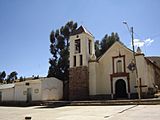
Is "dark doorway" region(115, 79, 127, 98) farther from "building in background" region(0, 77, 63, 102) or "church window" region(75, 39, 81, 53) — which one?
"building in background" region(0, 77, 63, 102)

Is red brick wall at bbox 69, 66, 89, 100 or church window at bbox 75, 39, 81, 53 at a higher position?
church window at bbox 75, 39, 81, 53

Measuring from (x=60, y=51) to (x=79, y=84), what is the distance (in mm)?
13745

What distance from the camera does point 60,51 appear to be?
46.1 m

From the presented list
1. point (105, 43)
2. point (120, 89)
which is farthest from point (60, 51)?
point (120, 89)

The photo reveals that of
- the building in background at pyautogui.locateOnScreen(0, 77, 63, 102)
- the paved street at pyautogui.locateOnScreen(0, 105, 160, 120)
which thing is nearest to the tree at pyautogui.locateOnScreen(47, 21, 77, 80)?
the building in background at pyautogui.locateOnScreen(0, 77, 63, 102)

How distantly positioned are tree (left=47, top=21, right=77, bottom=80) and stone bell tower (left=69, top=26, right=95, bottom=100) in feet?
27.8

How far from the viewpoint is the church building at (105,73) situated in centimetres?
3244

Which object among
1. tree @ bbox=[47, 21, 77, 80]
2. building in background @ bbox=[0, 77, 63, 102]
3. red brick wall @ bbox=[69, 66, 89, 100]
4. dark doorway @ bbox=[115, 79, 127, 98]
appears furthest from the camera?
tree @ bbox=[47, 21, 77, 80]

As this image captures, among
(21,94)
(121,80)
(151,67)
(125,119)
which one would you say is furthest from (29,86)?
(125,119)

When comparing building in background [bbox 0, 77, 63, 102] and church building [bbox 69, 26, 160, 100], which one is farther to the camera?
building in background [bbox 0, 77, 63, 102]

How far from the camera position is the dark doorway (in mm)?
32975

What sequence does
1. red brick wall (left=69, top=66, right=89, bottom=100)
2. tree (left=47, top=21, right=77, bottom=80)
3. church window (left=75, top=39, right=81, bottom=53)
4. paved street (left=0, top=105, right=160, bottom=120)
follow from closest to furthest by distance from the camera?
paved street (left=0, top=105, right=160, bottom=120) < red brick wall (left=69, top=66, right=89, bottom=100) < church window (left=75, top=39, right=81, bottom=53) < tree (left=47, top=21, right=77, bottom=80)

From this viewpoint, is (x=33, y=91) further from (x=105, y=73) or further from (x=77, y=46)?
(x=105, y=73)

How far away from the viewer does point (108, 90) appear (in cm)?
3369
